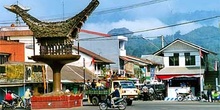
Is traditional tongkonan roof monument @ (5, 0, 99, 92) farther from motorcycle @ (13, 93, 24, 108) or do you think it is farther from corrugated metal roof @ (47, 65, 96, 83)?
corrugated metal roof @ (47, 65, 96, 83)

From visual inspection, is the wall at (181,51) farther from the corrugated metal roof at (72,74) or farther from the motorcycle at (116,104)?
the motorcycle at (116,104)

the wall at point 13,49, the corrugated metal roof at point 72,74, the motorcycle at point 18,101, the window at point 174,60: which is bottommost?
the motorcycle at point 18,101

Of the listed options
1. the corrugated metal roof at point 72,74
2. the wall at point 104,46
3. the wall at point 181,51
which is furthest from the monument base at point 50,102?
the wall at point 104,46

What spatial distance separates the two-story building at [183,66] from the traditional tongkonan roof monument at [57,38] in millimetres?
21610

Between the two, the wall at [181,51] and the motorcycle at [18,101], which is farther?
the wall at [181,51]

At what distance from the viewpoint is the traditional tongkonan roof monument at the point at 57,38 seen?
3478 cm

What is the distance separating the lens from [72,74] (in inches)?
2282

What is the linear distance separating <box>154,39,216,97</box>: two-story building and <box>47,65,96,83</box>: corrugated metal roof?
9.34 metres

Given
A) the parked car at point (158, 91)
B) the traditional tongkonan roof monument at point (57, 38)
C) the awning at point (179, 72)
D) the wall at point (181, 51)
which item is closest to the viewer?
the traditional tongkonan roof monument at point (57, 38)

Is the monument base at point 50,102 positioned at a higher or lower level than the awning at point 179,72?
lower

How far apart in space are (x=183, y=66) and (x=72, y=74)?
1297 centimetres

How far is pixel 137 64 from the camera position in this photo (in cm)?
7988

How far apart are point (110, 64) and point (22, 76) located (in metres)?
26.2

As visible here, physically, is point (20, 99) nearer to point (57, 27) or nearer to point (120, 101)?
point (57, 27)
